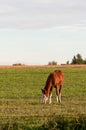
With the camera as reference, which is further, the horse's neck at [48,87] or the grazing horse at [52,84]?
the horse's neck at [48,87]

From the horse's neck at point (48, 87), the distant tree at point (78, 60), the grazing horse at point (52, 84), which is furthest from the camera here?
the distant tree at point (78, 60)

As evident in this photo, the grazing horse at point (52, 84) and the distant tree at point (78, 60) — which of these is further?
the distant tree at point (78, 60)

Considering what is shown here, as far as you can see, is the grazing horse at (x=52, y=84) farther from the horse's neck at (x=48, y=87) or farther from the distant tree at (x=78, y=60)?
the distant tree at (x=78, y=60)

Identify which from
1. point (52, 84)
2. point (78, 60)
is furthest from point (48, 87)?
point (78, 60)

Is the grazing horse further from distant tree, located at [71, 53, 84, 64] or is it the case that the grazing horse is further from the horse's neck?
distant tree, located at [71, 53, 84, 64]

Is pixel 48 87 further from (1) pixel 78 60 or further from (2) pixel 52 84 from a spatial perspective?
(1) pixel 78 60

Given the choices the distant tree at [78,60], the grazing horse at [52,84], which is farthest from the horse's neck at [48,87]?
the distant tree at [78,60]

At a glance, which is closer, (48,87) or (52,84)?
(48,87)

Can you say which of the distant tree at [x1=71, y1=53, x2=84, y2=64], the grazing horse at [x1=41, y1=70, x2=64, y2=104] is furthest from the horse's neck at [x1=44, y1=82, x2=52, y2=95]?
the distant tree at [x1=71, y1=53, x2=84, y2=64]

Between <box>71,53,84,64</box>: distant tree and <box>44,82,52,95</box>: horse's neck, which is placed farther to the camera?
<box>71,53,84,64</box>: distant tree

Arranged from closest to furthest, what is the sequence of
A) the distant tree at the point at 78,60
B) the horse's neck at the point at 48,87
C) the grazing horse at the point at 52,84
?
the grazing horse at the point at 52,84
the horse's neck at the point at 48,87
the distant tree at the point at 78,60

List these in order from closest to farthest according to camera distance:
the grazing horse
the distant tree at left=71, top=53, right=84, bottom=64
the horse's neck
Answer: the grazing horse, the horse's neck, the distant tree at left=71, top=53, right=84, bottom=64

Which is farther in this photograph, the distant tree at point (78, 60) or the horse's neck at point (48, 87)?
the distant tree at point (78, 60)

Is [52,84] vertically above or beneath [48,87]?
above
